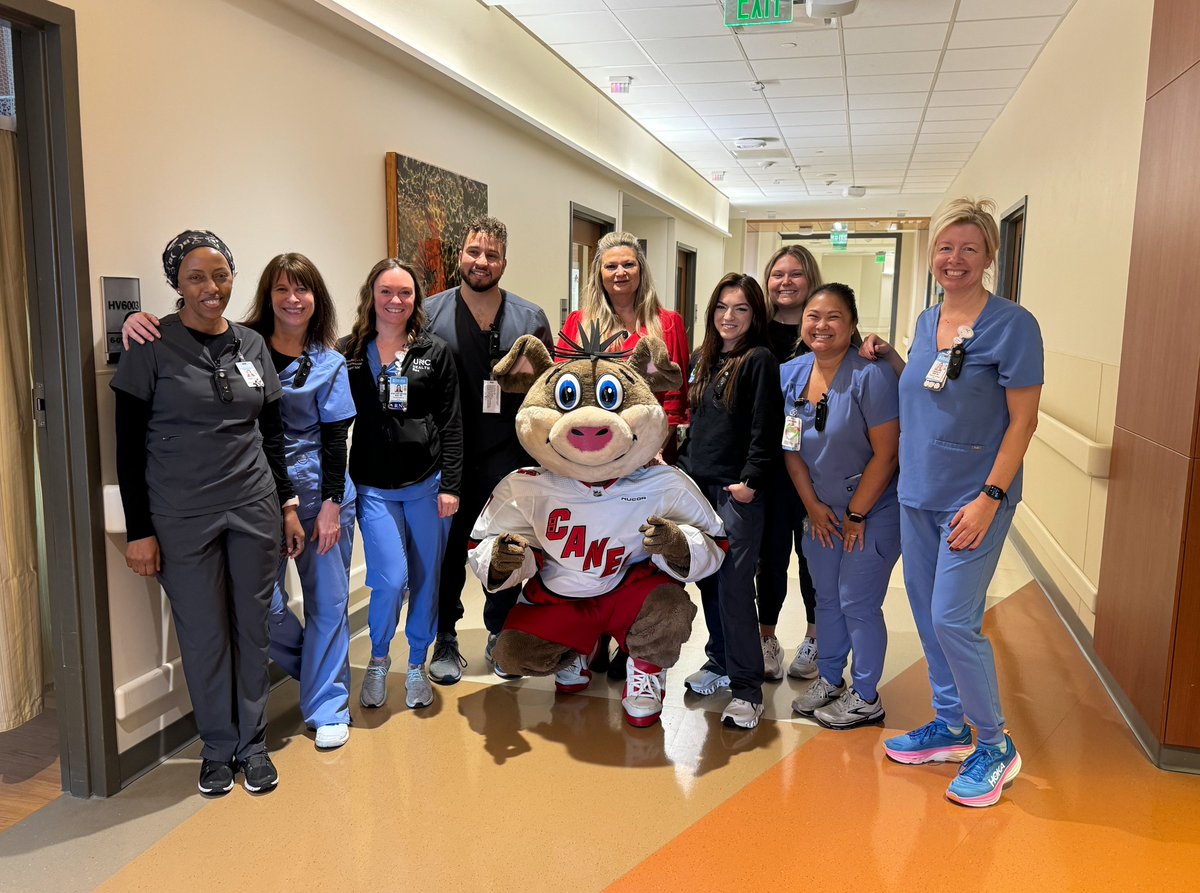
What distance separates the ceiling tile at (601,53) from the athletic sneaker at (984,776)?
188 inches

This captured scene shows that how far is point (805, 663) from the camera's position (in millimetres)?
3363

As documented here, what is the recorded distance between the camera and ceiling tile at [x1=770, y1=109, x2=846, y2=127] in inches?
299

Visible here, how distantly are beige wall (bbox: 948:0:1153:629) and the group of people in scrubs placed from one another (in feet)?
4.67

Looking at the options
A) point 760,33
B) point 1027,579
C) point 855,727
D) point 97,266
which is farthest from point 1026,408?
point 760,33

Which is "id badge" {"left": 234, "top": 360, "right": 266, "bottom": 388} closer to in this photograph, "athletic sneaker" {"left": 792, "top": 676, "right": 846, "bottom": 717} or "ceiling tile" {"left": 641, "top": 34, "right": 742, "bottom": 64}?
"athletic sneaker" {"left": 792, "top": 676, "right": 846, "bottom": 717}

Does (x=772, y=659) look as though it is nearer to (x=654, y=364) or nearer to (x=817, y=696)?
(x=817, y=696)

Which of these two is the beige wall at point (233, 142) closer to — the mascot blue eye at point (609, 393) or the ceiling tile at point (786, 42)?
the mascot blue eye at point (609, 393)

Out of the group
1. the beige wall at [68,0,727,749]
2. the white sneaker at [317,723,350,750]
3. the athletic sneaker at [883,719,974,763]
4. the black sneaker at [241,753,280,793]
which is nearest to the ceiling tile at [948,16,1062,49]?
the beige wall at [68,0,727,749]

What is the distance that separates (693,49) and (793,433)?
153 inches

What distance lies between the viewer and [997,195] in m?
7.60

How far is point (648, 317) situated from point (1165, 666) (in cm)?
197

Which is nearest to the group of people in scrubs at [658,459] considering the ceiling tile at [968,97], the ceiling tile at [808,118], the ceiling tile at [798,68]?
the ceiling tile at [798,68]

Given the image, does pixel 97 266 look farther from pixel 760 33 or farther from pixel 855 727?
pixel 760 33

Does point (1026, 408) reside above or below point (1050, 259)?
below
